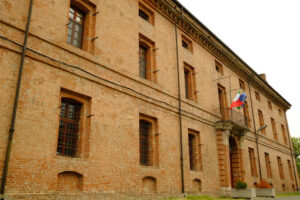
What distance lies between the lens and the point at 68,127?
983cm

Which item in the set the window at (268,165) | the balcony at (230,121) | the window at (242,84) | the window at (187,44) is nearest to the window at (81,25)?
the window at (187,44)

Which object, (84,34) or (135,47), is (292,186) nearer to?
(135,47)

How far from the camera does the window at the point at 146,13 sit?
48.5 ft

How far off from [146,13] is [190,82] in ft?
16.1

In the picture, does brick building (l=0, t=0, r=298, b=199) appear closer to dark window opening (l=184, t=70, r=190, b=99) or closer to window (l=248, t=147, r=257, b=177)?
dark window opening (l=184, t=70, r=190, b=99)

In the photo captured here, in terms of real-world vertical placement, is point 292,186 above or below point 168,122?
below

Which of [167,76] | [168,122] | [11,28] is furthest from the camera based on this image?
[167,76]

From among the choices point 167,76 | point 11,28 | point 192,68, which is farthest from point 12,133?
point 192,68

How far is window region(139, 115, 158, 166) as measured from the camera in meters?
12.6

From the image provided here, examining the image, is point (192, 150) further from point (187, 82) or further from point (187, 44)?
point (187, 44)

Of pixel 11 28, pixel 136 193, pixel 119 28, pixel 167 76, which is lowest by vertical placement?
pixel 136 193

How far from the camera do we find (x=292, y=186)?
29422 mm

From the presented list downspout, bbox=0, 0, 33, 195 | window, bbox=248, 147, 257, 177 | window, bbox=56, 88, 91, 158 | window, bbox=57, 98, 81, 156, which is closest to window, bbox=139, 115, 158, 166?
window, bbox=56, 88, 91, 158

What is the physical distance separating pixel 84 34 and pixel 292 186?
91.3ft
